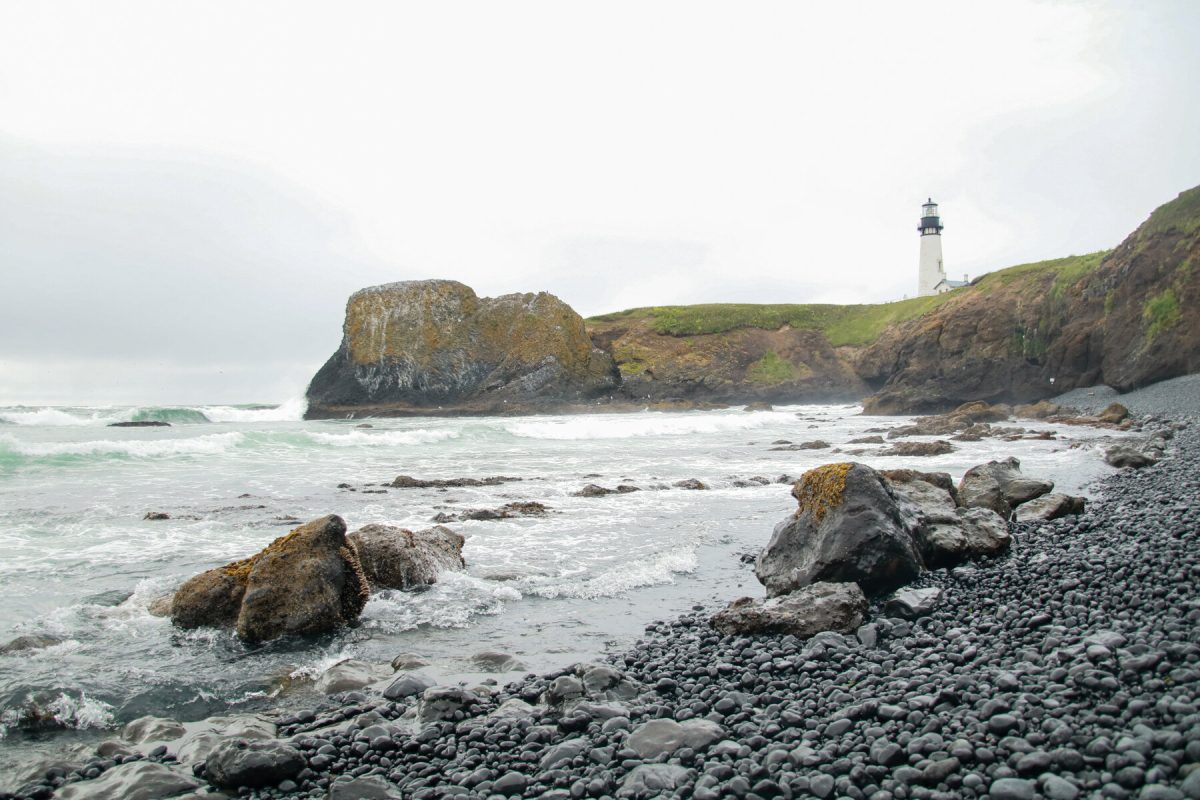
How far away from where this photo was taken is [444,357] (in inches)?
2285

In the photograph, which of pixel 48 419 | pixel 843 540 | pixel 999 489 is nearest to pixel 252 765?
pixel 843 540

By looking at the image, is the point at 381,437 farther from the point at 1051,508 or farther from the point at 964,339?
the point at 964,339

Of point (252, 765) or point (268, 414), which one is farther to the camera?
point (268, 414)

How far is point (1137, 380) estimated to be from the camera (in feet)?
106

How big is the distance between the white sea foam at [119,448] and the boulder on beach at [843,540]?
22.3 meters

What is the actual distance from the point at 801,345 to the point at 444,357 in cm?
3420

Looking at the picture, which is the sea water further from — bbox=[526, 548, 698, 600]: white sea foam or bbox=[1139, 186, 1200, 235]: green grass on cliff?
bbox=[1139, 186, 1200, 235]: green grass on cliff

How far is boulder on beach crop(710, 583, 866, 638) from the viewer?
5.86m

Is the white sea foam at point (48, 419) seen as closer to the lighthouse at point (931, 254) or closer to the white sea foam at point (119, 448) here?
the white sea foam at point (119, 448)

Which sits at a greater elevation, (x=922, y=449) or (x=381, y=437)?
(x=381, y=437)

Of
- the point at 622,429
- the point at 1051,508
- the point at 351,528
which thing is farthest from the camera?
the point at 622,429

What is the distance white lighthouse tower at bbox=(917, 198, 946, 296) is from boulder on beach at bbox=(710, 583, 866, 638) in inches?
3149

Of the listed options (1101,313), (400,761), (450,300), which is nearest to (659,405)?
(450,300)

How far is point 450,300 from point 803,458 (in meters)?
44.0
